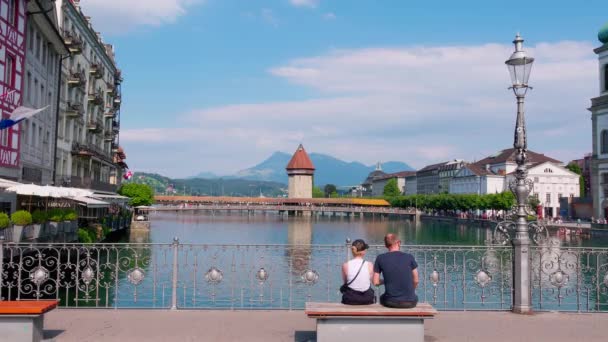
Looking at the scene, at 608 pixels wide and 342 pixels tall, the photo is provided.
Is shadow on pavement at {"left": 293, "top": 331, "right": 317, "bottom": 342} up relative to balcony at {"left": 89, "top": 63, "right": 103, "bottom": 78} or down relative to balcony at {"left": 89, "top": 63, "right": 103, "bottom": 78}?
down

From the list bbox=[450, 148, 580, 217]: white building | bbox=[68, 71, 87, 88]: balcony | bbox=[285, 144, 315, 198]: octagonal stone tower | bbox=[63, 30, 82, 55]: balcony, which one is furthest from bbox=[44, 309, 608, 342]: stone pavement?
bbox=[285, 144, 315, 198]: octagonal stone tower

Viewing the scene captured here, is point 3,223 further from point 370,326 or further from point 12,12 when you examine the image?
point 370,326

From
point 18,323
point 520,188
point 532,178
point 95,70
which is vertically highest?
point 95,70

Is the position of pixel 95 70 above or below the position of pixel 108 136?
above

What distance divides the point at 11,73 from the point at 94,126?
78.6 feet

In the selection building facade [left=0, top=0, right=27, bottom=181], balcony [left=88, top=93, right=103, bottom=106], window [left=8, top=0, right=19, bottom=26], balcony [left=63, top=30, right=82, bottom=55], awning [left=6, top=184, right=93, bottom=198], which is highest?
balcony [left=63, top=30, right=82, bottom=55]

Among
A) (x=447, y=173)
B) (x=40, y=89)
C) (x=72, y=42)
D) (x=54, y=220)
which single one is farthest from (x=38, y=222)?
(x=447, y=173)

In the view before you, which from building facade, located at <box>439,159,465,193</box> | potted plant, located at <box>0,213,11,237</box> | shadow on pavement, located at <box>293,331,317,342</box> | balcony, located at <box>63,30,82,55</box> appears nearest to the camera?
shadow on pavement, located at <box>293,331,317,342</box>

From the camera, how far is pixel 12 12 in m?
26.4

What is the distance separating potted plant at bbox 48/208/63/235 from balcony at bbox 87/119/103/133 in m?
24.0

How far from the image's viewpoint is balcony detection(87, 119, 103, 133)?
49125 millimetres

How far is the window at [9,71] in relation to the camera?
2559 centimetres

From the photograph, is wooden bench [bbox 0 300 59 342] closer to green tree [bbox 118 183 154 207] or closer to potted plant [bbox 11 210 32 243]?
potted plant [bbox 11 210 32 243]

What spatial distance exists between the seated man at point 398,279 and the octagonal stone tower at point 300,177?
497 feet
